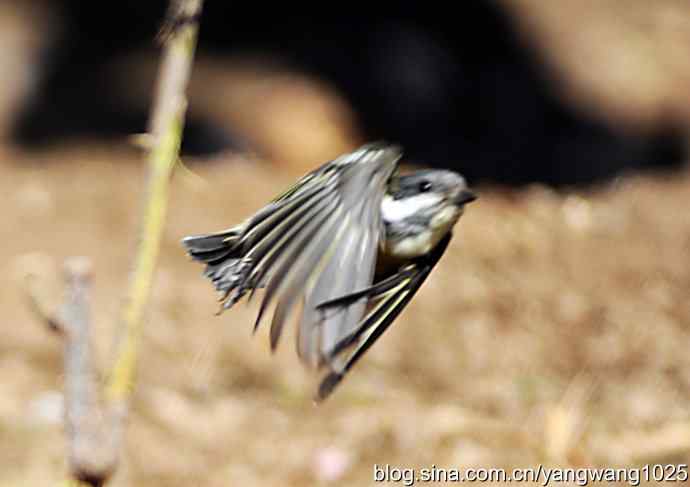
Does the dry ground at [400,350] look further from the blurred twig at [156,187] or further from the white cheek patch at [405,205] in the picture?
the blurred twig at [156,187]

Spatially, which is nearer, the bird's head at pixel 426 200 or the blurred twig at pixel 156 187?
the blurred twig at pixel 156 187

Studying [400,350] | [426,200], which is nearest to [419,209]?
[426,200]

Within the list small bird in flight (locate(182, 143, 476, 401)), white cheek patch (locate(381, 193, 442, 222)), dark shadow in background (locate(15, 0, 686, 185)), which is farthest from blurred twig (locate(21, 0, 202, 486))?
dark shadow in background (locate(15, 0, 686, 185))

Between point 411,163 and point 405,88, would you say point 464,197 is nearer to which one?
point 411,163

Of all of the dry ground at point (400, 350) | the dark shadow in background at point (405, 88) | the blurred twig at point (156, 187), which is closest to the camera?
Answer: the blurred twig at point (156, 187)

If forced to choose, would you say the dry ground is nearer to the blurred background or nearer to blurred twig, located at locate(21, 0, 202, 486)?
the blurred background

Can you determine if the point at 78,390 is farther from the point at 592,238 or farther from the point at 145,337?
the point at 592,238

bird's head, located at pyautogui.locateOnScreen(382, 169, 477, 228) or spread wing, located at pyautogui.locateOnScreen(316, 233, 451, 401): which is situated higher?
bird's head, located at pyautogui.locateOnScreen(382, 169, 477, 228)

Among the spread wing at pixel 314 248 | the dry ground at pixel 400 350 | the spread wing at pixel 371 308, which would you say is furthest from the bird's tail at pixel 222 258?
the dry ground at pixel 400 350
